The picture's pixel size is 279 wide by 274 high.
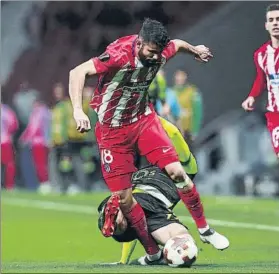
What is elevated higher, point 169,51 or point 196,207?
point 169,51

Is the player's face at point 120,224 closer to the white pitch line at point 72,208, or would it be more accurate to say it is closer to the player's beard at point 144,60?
the player's beard at point 144,60

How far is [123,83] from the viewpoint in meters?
9.88

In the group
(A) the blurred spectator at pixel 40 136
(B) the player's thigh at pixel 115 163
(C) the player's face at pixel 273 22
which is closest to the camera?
(B) the player's thigh at pixel 115 163

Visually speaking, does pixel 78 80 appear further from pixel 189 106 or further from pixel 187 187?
pixel 189 106

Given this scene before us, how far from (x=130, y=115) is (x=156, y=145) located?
0.33 metres

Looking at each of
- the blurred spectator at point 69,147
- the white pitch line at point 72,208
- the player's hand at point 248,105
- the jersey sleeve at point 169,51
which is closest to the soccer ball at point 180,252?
the jersey sleeve at point 169,51

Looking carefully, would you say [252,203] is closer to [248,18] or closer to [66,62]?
[248,18]

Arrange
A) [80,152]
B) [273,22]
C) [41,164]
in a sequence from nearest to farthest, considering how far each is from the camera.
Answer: [273,22] < [80,152] < [41,164]

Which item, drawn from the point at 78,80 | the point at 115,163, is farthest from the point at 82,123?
the point at 115,163

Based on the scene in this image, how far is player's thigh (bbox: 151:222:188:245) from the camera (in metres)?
9.80

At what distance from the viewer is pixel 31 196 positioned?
2150 cm

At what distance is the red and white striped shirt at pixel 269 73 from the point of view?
11.6 metres

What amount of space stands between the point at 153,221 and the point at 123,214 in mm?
308

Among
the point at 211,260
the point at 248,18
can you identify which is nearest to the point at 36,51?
the point at 248,18
